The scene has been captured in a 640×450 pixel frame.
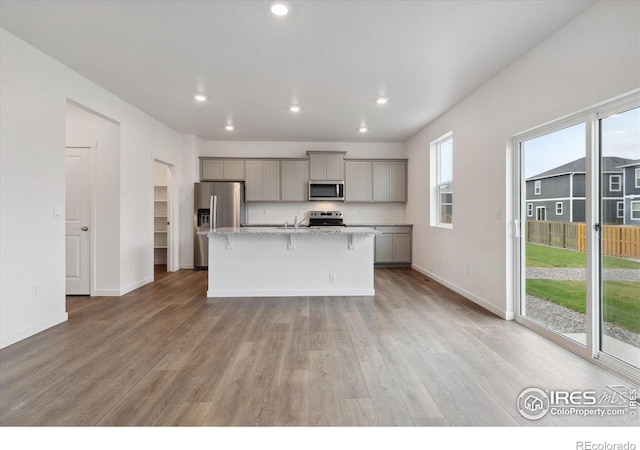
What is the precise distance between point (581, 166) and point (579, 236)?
578 mm

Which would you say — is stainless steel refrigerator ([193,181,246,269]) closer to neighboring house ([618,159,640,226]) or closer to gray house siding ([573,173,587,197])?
gray house siding ([573,173,587,197])

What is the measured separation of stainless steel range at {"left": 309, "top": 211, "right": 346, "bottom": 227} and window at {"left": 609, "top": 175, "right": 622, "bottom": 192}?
498cm

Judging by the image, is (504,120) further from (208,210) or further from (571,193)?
(208,210)

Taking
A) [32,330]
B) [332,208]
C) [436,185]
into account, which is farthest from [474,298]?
[32,330]

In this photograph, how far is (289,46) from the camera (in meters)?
3.08

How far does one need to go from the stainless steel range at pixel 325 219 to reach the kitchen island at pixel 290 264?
2.46 metres

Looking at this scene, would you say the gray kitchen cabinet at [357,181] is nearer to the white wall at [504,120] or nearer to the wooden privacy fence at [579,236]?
the white wall at [504,120]

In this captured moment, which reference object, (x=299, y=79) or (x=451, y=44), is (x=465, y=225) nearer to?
(x=451, y=44)

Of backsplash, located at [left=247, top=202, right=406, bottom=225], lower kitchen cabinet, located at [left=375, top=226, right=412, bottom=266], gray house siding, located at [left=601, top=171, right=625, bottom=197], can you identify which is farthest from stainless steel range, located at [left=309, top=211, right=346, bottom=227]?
gray house siding, located at [left=601, top=171, right=625, bottom=197]

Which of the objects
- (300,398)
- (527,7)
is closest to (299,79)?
(527,7)

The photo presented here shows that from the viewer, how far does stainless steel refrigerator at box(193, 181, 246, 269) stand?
6566 mm

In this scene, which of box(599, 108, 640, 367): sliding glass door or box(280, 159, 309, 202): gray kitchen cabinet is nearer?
box(599, 108, 640, 367): sliding glass door

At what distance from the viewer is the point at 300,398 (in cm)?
200
